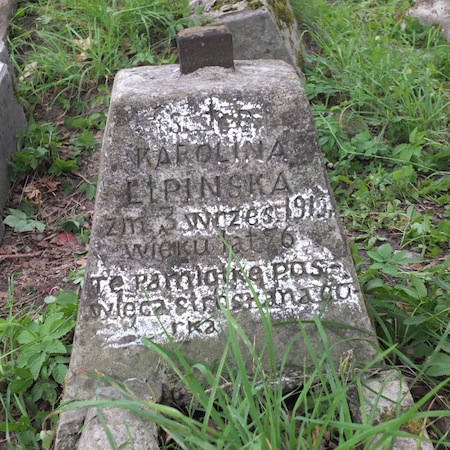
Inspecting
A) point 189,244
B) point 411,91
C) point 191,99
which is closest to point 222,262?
point 189,244

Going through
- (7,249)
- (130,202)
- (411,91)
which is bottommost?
(7,249)

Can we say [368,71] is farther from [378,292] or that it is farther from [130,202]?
[130,202]

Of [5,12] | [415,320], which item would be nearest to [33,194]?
[5,12]

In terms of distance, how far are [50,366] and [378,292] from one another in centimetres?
113

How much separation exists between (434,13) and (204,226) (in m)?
3.61

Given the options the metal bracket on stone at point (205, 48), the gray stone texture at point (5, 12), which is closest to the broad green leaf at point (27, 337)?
the metal bracket on stone at point (205, 48)

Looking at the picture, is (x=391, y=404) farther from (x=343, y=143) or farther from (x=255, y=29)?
(x=255, y=29)

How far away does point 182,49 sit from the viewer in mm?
2021

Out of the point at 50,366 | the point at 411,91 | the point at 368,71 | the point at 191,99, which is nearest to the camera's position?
the point at 191,99

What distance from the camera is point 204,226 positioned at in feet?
6.54

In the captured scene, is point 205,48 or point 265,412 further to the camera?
point 205,48

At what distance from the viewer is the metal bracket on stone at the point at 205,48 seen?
200 cm

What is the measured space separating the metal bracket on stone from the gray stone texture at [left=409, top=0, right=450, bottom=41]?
318 centimetres

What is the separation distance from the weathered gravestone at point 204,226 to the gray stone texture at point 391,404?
13 centimetres
